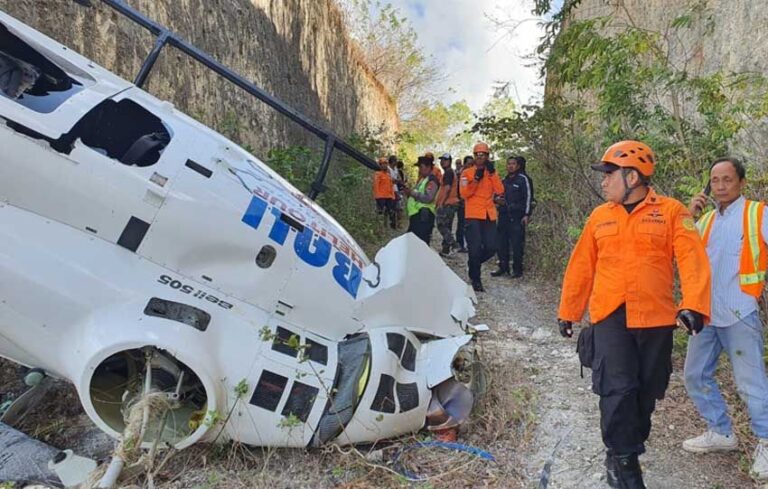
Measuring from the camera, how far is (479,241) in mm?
6410

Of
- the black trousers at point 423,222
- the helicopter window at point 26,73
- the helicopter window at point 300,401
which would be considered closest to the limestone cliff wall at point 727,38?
the black trousers at point 423,222

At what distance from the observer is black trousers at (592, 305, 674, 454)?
2.46 meters

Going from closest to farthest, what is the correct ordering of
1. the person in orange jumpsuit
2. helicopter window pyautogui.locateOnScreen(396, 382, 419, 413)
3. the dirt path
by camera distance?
the dirt path → helicopter window pyautogui.locateOnScreen(396, 382, 419, 413) → the person in orange jumpsuit

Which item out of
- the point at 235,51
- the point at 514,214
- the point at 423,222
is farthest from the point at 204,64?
the point at 235,51

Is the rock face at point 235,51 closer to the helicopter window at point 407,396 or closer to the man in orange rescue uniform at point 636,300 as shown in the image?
the helicopter window at point 407,396

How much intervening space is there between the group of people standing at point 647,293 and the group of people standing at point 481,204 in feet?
10.7

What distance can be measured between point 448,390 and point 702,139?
12.0 feet

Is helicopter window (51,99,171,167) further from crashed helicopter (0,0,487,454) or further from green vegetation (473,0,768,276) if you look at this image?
green vegetation (473,0,768,276)

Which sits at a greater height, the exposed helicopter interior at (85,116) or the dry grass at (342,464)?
the exposed helicopter interior at (85,116)

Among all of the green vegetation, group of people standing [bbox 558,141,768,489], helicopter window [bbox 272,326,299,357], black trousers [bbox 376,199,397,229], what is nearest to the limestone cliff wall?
the green vegetation

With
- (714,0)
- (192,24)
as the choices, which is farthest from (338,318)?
(714,0)

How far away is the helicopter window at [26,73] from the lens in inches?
125

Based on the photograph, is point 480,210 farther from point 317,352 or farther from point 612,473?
point 612,473

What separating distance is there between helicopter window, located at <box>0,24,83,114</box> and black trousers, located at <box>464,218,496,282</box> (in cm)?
442
